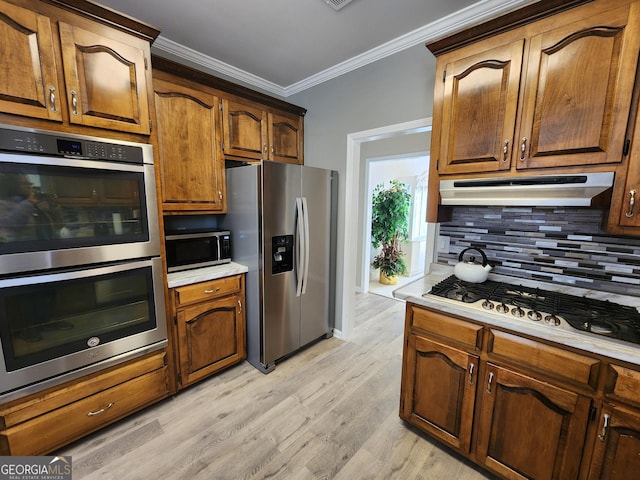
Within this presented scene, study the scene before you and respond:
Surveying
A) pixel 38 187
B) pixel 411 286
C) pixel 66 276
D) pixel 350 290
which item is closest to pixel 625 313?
pixel 411 286

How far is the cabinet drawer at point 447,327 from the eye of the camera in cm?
142

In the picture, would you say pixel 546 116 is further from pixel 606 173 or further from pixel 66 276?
pixel 66 276

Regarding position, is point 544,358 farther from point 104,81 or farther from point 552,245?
point 104,81

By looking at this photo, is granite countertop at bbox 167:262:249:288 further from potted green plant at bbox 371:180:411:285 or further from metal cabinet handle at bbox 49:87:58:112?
potted green plant at bbox 371:180:411:285

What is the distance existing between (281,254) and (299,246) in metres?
0.19

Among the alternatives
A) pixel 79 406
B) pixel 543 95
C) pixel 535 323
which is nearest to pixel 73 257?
pixel 79 406

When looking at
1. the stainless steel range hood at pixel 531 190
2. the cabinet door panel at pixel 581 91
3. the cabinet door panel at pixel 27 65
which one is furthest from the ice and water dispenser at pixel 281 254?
the cabinet door panel at pixel 581 91

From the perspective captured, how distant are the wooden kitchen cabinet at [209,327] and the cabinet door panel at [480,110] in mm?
1877

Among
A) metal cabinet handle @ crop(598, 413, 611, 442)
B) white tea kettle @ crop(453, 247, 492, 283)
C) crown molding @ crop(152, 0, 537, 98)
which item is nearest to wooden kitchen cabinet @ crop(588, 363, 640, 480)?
metal cabinet handle @ crop(598, 413, 611, 442)

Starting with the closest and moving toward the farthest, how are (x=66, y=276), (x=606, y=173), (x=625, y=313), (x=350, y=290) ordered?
(x=606, y=173)
(x=625, y=313)
(x=66, y=276)
(x=350, y=290)

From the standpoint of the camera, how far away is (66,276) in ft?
4.79

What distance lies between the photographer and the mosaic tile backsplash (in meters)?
1.50

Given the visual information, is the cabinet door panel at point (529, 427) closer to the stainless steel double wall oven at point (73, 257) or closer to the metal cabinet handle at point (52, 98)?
the stainless steel double wall oven at point (73, 257)

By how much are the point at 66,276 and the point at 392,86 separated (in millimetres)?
2594
